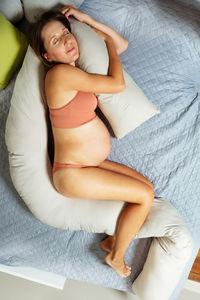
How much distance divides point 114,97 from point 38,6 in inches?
23.0

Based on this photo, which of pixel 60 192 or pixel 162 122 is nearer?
pixel 60 192

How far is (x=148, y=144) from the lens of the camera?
5.03ft

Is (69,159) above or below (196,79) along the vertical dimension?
below

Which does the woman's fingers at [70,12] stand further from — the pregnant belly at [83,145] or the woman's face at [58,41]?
the pregnant belly at [83,145]

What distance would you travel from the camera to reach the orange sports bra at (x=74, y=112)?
1319mm

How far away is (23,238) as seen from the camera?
157 cm

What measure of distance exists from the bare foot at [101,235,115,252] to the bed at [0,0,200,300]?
0.04 meters

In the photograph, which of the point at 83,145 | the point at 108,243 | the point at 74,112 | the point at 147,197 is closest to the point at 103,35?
the point at 74,112

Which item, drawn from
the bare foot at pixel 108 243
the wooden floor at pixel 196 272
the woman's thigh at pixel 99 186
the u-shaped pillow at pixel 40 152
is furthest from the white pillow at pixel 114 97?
the wooden floor at pixel 196 272

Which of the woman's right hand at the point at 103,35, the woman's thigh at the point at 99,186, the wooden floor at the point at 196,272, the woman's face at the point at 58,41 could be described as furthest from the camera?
the wooden floor at the point at 196,272

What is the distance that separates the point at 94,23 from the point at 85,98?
397 millimetres

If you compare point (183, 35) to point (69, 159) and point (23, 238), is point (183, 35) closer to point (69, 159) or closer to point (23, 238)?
point (69, 159)

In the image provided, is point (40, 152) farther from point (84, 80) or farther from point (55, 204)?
point (84, 80)

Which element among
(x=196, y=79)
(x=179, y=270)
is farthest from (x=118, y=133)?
(x=179, y=270)
